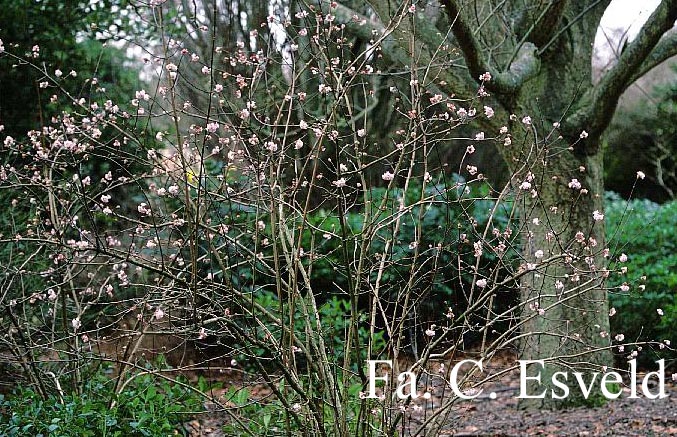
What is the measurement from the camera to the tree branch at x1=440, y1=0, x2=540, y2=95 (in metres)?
3.59

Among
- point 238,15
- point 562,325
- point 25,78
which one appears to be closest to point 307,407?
point 562,325

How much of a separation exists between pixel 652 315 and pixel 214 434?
12.2 ft

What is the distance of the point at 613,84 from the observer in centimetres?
429

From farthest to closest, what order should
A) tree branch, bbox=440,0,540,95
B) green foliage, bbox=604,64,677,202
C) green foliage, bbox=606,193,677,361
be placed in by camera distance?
green foliage, bbox=604,64,677,202 → green foliage, bbox=606,193,677,361 → tree branch, bbox=440,0,540,95

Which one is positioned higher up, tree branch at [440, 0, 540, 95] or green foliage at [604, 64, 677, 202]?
green foliage at [604, 64, 677, 202]

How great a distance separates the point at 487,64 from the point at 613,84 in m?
0.82

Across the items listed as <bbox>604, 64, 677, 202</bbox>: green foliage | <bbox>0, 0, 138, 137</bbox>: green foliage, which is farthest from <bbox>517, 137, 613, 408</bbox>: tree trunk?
<bbox>604, 64, 677, 202</bbox>: green foliage

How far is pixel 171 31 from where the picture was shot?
6977 mm

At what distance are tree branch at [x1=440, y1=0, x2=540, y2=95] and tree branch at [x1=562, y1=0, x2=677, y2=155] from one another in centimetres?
39

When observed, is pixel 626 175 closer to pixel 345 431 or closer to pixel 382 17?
pixel 382 17

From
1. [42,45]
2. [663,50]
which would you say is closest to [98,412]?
[663,50]

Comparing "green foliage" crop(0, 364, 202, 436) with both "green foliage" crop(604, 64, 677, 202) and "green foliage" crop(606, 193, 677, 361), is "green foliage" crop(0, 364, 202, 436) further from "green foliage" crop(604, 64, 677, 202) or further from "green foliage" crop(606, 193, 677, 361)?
"green foliage" crop(604, 64, 677, 202)

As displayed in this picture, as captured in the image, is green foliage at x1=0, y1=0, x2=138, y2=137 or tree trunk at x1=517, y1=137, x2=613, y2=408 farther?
green foliage at x1=0, y1=0, x2=138, y2=137

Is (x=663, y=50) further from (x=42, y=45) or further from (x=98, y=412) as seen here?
(x=42, y=45)
